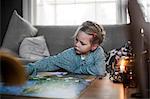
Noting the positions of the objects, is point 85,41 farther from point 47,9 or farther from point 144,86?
point 47,9

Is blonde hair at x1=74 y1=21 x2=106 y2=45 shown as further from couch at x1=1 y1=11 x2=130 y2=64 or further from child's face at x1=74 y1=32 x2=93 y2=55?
couch at x1=1 y1=11 x2=130 y2=64

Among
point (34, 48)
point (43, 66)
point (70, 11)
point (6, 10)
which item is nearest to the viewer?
point (43, 66)

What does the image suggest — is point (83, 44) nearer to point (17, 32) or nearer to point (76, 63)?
point (76, 63)

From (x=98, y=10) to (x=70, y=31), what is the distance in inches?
22.2

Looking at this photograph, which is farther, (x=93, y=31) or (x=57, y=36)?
(x=57, y=36)

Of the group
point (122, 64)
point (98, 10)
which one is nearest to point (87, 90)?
point (122, 64)

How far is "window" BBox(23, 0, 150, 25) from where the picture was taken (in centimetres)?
289

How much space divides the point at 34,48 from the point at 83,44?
Result: 1170mm

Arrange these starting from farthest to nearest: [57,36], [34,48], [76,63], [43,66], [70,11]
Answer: [70,11] < [57,36] < [34,48] < [76,63] < [43,66]

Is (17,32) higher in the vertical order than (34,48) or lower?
higher

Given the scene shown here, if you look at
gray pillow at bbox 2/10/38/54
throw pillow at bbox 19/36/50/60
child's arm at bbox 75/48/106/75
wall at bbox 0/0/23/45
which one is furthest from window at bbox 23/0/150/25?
child's arm at bbox 75/48/106/75

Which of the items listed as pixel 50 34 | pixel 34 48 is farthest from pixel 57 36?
pixel 34 48

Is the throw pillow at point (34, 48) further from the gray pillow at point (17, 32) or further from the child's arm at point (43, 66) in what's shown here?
the child's arm at point (43, 66)

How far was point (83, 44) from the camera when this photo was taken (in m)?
1.38
